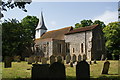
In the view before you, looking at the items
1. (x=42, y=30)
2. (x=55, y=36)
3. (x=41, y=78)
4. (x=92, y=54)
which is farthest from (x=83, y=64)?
(x=42, y=30)

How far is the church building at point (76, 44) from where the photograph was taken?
32.9 meters

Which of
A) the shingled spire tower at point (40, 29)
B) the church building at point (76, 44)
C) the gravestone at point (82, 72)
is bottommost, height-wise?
the gravestone at point (82, 72)

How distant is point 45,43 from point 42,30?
538 inches

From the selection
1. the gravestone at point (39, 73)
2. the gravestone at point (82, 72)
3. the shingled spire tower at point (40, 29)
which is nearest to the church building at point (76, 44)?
the shingled spire tower at point (40, 29)

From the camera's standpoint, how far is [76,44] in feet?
117

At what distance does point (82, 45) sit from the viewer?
34.9 metres

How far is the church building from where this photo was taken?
108 feet

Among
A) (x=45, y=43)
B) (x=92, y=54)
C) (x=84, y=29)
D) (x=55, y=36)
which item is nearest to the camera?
(x=92, y=54)

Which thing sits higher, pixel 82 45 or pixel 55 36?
pixel 55 36

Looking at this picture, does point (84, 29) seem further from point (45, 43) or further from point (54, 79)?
point (54, 79)

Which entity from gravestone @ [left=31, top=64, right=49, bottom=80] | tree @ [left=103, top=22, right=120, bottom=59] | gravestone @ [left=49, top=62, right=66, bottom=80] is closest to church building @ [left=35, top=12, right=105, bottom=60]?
tree @ [left=103, top=22, right=120, bottom=59]

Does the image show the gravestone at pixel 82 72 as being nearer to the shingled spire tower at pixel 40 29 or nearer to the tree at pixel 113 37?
the tree at pixel 113 37

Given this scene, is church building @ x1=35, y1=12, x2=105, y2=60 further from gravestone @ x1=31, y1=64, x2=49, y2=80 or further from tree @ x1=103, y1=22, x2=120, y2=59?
gravestone @ x1=31, y1=64, x2=49, y2=80

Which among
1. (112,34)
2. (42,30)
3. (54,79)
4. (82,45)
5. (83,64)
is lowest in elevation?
(54,79)
